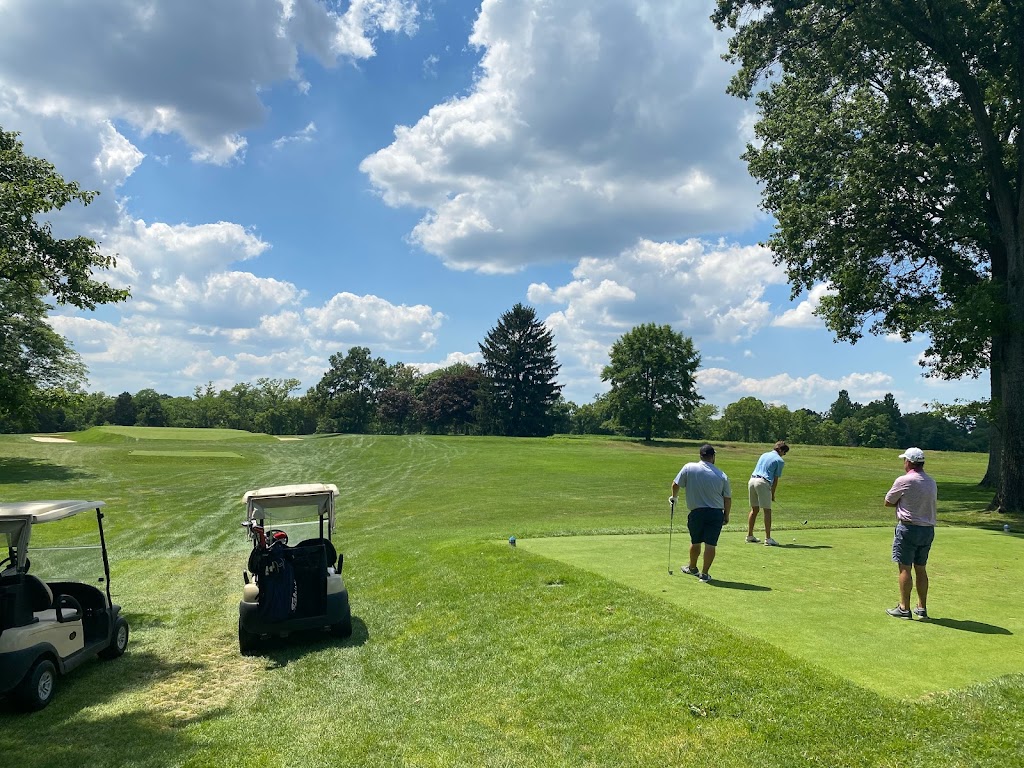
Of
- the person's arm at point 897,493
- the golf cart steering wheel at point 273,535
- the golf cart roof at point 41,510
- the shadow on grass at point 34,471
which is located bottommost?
the shadow on grass at point 34,471

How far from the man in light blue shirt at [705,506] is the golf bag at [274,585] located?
547cm

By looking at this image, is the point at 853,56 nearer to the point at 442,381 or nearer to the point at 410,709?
the point at 410,709

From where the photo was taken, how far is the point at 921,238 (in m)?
26.0

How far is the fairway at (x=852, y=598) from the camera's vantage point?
5.86 m

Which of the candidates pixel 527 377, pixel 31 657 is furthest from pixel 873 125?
pixel 527 377

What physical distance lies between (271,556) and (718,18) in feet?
79.1

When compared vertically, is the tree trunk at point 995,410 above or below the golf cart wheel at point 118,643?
above

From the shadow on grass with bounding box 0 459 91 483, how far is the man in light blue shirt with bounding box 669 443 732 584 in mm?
38307

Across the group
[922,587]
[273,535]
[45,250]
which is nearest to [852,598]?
[922,587]

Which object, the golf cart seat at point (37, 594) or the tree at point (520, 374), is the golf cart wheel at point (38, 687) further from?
the tree at point (520, 374)

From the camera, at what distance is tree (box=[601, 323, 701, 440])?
77000mm

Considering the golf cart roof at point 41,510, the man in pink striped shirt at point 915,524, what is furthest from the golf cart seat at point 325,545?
the man in pink striped shirt at point 915,524

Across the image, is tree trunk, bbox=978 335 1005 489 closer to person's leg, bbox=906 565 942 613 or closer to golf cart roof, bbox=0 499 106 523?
person's leg, bbox=906 565 942 613

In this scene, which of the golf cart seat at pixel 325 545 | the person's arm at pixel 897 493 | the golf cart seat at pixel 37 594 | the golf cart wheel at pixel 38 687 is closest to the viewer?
the golf cart wheel at pixel 38 687
